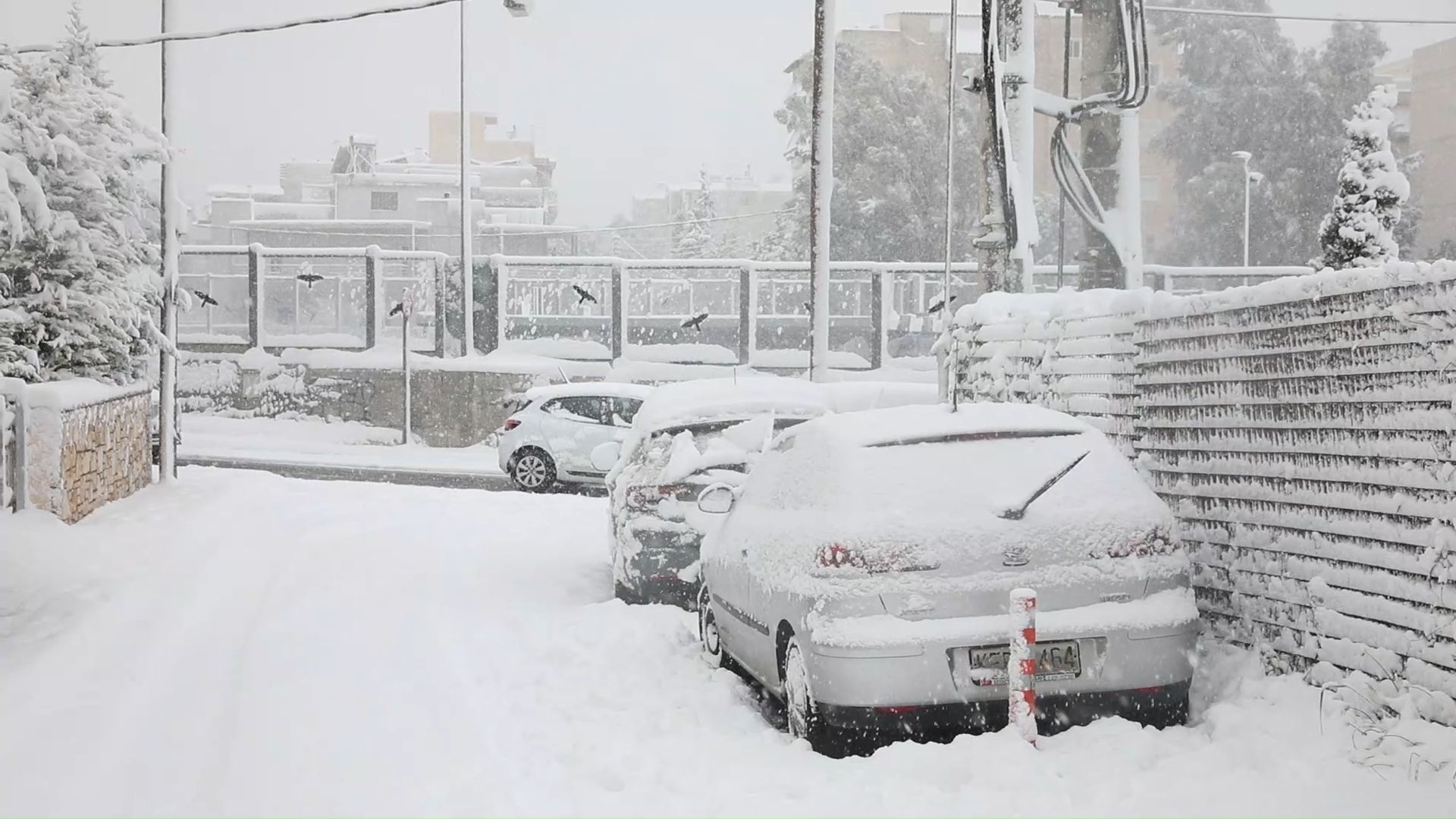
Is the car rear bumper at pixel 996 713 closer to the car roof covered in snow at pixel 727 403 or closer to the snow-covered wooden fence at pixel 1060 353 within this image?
the snow-covered wooden fence at pixel 1060 353

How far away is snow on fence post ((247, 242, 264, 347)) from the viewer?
108 feet

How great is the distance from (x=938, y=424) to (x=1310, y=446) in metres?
1.68

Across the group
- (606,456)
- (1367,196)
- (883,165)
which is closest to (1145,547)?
(606,456)

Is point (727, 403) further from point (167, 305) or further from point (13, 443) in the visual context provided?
point (167, 305)

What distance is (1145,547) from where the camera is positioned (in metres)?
5.83

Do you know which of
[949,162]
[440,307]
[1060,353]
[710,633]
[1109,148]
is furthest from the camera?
[440,307]

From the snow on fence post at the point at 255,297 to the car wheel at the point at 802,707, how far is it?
29063 millimetres

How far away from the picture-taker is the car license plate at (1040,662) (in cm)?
557

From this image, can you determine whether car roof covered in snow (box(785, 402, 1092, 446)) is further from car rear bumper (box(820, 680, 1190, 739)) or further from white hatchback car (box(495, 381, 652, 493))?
white hatchback car (box(495, 381, 652, 493))

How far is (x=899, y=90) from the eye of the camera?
159 feet

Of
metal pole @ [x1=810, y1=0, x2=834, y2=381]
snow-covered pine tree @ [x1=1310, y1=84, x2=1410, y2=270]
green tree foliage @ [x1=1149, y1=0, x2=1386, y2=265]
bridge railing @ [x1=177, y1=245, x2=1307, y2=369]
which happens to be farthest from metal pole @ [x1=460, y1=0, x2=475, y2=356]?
green tree foliage @ [x1=1149, y1=0, x2=1386, y2=265]

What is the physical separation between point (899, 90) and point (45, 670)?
4342 centimetres

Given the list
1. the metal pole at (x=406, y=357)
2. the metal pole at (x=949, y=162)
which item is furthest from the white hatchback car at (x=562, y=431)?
the metal pole at (x=406, y=357)

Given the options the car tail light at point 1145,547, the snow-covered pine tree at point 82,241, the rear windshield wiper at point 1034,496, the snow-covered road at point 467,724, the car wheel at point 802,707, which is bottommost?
the snow-covered road at point 467,724
